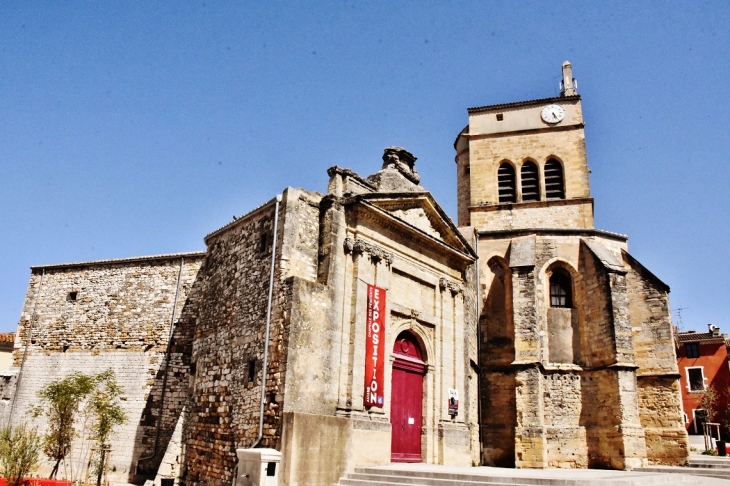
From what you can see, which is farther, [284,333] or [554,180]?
[554,180]

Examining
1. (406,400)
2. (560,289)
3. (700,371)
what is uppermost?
(560,289)

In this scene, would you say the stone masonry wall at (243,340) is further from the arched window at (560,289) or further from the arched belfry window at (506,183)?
the arched belfry window at (506,183)

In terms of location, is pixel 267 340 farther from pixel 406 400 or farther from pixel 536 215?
pixel 536 215

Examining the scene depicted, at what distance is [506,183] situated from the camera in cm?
2572

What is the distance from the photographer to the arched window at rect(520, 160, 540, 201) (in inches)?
993

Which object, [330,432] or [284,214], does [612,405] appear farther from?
[284,214]

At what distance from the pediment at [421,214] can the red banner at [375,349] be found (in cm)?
213

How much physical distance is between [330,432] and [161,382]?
681 centimetres

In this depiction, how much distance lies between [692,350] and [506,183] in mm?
19300

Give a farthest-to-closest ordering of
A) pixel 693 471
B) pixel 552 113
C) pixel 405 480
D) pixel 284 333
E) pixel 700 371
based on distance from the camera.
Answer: pixel 700 371 < pixel 552 113 < pixel 693 471 < pixel 284 333 < pixel 405 480

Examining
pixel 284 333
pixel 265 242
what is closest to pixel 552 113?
pixel 265 242

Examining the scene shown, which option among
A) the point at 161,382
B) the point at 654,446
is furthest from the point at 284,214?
the point at 654,446

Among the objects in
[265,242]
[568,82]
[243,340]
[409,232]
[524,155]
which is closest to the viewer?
[243,340]

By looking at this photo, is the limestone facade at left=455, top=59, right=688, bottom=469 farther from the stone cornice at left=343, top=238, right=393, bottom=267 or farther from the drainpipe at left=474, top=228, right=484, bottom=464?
the stone cornice at left=343, top=238, right=393, bottom=267
